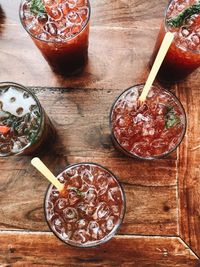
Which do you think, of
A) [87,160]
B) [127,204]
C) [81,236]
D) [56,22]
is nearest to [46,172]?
[81,236]

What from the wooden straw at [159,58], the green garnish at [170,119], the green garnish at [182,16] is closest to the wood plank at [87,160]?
the green garnish at [170,119]

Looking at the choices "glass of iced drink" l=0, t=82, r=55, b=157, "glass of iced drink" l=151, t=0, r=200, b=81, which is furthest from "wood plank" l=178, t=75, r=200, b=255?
"glass of iced drink" l=0, t=82, r=55, b=157

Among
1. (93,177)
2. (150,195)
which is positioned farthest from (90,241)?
(150,195)

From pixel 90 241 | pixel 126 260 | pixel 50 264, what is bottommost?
pixel 126 260

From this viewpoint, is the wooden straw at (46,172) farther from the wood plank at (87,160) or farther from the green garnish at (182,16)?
the green garnish at (182,16)

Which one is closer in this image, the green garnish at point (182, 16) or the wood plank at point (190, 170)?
the green garnish at point (182, 16)

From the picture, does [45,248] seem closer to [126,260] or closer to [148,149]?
[126,260]

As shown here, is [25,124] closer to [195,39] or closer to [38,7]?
[38,7]

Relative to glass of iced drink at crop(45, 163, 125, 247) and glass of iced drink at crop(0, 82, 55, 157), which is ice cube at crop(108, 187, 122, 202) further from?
glass of iced drink at crop(0, 82, 55, 157)
